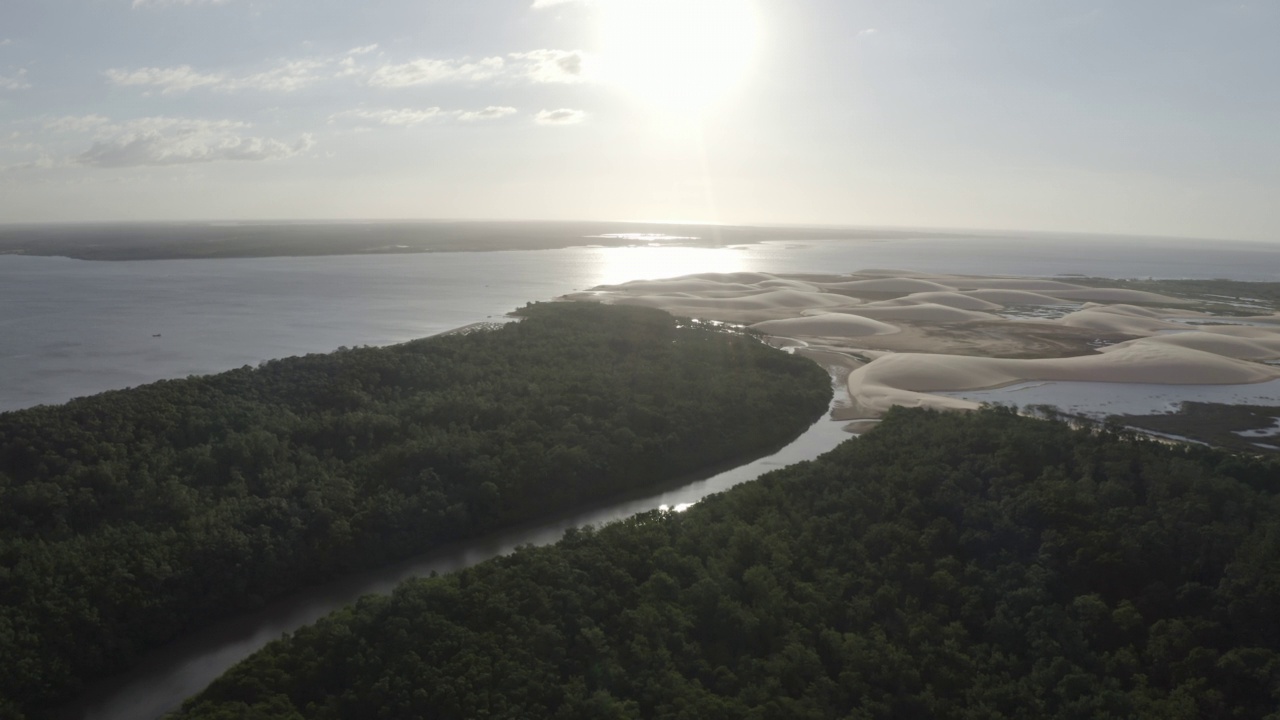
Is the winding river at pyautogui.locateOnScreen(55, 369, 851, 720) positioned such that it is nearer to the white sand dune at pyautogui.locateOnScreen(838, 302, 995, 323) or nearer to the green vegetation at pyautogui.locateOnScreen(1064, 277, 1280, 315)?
the white sand dune at pyautogui.locateOnScreen(838, 302, 995, 323)

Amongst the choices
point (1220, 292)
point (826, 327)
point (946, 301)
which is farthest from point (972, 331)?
point (1220, 292)

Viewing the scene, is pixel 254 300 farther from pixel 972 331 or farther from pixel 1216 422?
pixel 1216 422

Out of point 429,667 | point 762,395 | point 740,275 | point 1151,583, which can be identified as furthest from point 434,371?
point 740,275

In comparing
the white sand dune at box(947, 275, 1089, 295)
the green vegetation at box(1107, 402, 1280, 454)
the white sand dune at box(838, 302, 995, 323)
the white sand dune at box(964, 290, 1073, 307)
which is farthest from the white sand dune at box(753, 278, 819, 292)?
the green vegetation at box(1107, 402, 1280, 454)

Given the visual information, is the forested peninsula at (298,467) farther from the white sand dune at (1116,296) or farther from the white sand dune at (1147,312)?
the white sand dune at (1116,296)

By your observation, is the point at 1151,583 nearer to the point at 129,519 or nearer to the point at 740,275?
the point at 129,519

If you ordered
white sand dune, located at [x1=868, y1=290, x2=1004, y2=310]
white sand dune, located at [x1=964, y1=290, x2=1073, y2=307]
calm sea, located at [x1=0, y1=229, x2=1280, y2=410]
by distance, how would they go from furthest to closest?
white sand dune, located at [x1=964, y1=290, x2=1073, y2=307] → white sand dune, located at [x1=868, y1=290, x2=1004, y2=310] → calm sea, located at [x1=0, y1=229, x2=1280, y2=410]

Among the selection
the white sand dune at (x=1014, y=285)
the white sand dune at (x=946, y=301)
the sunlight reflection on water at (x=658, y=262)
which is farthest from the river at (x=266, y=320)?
the white sand dune at (x=946, y=301)
